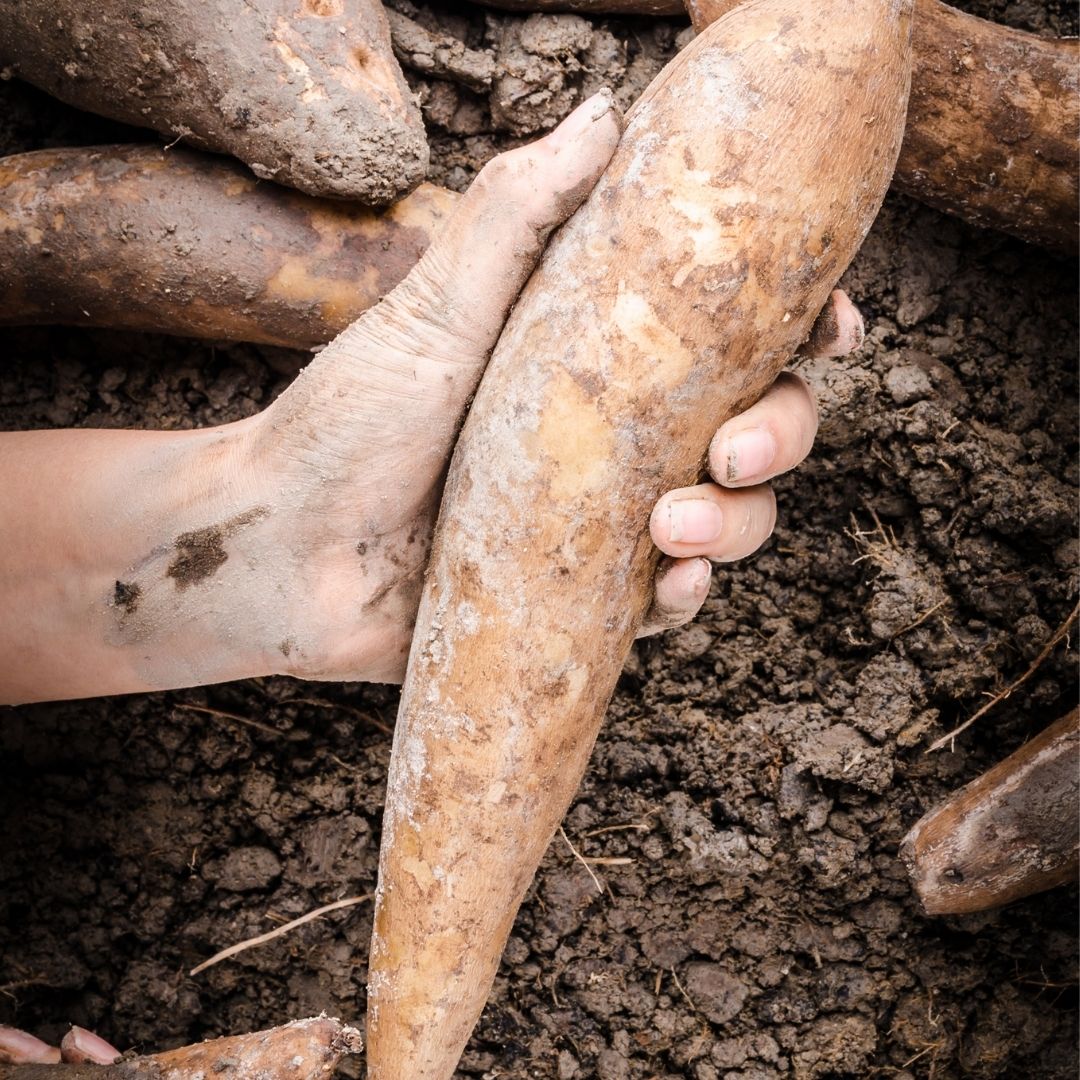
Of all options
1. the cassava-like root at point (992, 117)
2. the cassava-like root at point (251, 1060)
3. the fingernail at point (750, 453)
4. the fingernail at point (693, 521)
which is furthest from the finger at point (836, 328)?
the cassava-like root at point (251, 1060)

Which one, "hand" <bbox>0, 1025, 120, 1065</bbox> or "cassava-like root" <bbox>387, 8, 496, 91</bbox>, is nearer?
"hand" <bbox>0, 1025, 120, 1065</bbox>

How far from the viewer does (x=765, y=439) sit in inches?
53.9

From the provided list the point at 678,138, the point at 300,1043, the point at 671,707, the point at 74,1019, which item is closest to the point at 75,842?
the point at 74,1019

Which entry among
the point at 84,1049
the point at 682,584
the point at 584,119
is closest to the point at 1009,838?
the point at 682,584

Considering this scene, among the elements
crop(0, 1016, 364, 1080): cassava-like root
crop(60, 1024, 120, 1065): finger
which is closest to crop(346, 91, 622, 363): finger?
crop(0, 1016, 364, 1080): cassava-like root

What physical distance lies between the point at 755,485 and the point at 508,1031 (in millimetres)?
977

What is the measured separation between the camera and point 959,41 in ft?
5.62

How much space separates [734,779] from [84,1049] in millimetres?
1052

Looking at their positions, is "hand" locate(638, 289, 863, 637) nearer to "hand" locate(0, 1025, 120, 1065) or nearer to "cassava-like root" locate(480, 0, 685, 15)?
"cassava-like root" locate(480, 0, 685, 15)

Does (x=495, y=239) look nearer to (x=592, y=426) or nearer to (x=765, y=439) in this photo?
(x=592, y=426)

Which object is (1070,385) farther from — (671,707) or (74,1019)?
(74,1019)

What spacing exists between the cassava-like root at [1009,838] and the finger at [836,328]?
66 cm

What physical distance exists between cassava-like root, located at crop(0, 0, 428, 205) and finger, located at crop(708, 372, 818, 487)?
2.21ft

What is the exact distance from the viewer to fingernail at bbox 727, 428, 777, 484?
135 cm
